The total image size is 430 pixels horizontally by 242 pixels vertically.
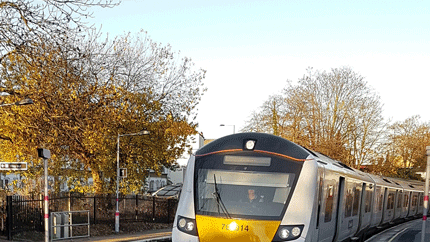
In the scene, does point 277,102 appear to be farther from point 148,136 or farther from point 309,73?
point 148,136

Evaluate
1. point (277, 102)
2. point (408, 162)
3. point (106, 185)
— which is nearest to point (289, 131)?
point (277, 102)

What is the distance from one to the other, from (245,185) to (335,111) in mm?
35839

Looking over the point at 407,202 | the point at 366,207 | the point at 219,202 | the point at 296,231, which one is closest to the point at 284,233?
the point at 296,231

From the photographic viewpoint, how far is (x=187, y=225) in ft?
29.8

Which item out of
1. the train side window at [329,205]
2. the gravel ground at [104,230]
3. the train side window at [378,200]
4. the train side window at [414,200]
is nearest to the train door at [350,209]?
the train side window at [329,205]

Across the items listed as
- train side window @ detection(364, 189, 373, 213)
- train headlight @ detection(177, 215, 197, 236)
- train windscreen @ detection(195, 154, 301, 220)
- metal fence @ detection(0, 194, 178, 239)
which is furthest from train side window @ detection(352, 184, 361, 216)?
metal fence @ detection(0, 194, 178, 239)

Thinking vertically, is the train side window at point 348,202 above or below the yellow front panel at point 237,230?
above

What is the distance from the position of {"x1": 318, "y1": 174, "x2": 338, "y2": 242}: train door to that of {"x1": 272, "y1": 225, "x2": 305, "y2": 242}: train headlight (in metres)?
1.17

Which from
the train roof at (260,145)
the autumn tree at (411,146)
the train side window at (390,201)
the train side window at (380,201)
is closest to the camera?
the train roof at (260,145)

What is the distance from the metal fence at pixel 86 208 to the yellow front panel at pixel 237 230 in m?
14.1

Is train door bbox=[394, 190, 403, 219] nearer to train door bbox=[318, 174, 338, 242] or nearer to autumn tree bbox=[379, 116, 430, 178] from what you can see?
train door bbox=[318, 174, 338, 242]

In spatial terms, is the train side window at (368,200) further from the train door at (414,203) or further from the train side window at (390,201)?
the train door at (414,203)

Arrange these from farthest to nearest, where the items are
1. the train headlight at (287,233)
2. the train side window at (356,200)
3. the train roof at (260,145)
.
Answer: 1. the train side window at (356,200)
2. the train roof at (260,145)
3. the train headlight at (287,233)

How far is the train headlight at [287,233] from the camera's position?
28.5ft
